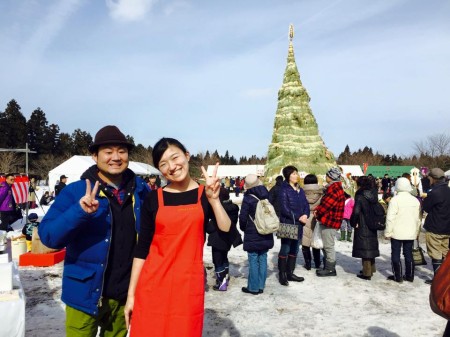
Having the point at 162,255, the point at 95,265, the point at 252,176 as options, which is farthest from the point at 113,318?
the point at 252,176

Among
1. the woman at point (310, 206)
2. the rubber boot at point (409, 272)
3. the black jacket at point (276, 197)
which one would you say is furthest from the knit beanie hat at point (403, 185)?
the black jacket at point (276, 197)

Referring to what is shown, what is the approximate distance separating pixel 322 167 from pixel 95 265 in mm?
19693

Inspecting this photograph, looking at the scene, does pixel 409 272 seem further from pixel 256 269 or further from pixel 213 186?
pixel 213 186

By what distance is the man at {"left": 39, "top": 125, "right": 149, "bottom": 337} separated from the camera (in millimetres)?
2500

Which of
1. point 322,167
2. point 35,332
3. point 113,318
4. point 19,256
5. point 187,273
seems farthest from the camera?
point 322,167

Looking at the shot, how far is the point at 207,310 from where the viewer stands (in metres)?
5.28

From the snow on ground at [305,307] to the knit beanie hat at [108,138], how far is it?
2828 mm

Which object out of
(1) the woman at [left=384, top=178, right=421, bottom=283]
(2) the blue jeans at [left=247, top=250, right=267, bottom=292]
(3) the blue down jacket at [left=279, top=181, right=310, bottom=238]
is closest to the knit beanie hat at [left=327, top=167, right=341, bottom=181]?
(3) the blue down jacket at [left=279, top=181, right=310, bottom=238]

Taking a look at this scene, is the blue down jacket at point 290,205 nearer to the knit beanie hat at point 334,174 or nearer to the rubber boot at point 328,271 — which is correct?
the knit beanie hat at point 334,174

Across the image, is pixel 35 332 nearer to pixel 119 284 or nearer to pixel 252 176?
pixel 119 284

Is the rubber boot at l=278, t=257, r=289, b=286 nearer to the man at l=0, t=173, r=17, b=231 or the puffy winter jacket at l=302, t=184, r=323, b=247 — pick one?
the puffy winter jacket at l=302, t=184, r=323, b=247

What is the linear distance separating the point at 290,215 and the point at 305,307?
168 cm

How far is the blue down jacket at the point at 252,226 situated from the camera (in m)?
5.93

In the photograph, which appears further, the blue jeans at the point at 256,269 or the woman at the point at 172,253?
the blue jeans at the point at 256,269
